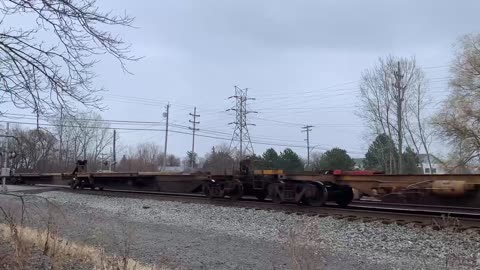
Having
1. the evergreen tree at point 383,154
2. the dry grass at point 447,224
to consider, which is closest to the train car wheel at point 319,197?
the dry grass at point 447,224

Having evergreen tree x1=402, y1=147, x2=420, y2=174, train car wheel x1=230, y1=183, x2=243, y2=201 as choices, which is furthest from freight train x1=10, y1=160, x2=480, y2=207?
evergreen tree x1=402, y1=147, x2=420, y2=174

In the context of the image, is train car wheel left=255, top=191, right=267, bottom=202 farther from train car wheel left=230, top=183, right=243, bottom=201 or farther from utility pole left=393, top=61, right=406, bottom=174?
utility pole left=393, top=61, right=406, bottom=174

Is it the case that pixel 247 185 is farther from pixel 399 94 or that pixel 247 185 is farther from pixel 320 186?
pixel 399 94

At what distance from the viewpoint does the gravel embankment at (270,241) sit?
347 inches

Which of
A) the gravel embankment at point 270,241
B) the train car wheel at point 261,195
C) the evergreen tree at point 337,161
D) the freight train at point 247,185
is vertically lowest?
the gravel embankment at point 270,241

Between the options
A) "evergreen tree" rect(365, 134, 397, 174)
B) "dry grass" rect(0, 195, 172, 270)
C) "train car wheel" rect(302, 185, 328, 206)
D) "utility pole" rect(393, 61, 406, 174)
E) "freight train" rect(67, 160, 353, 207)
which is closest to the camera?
"dry grass" rect(0, 195, 172, 270)

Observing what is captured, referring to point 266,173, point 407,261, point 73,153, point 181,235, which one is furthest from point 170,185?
point 73,153

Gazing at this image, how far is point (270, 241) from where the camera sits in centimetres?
1183

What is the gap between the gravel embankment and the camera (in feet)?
28.9

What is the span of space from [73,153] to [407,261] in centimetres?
7308

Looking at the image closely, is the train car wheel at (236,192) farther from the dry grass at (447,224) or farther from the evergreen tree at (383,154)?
the evergreen tree at (383,154)

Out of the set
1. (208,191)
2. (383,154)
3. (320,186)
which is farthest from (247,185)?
(383,154)

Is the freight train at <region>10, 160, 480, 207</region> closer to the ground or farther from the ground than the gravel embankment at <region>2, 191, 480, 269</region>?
farther from the ground

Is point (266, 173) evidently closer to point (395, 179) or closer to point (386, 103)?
point (395, 179)
